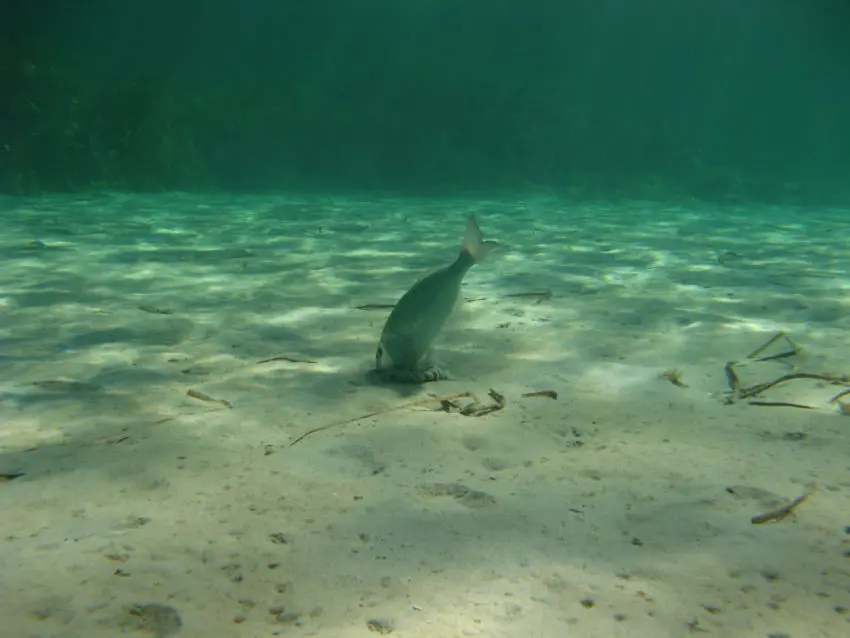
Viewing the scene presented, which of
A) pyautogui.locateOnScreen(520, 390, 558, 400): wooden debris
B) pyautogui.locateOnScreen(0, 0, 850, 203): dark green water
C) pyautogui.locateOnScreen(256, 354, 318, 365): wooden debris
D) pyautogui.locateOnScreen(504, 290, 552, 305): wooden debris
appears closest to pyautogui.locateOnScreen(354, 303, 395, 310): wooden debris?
pyautogui.locateOnScreen(504, 290, 552, 305): wooden debris

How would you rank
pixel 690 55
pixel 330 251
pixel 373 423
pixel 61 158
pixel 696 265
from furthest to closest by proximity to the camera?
pixel 690 55, pixel 61 158, pixel 330 251, pixel 696 265, pixel 373 423

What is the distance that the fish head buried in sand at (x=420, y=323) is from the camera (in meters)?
3.70

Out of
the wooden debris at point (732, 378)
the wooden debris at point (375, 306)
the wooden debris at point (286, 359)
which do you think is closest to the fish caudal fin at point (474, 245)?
the wooden debris at point (286, 359)

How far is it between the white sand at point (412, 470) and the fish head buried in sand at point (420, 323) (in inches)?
6.0

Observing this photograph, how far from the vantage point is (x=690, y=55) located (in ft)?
240

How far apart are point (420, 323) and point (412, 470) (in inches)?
47.7

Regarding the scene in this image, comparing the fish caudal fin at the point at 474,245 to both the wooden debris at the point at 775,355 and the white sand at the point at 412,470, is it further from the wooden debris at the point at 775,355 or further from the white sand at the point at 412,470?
the wooden debris at the point at 775,355

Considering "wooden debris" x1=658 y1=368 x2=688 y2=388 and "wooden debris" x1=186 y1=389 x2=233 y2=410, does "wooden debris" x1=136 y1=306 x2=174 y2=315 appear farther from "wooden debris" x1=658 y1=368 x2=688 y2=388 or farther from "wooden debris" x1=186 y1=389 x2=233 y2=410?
"wooden debris" x1=658 y1=368 x2=688 y2=388

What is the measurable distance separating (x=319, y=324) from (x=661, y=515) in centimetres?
341

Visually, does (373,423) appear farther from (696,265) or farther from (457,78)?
(457,78)

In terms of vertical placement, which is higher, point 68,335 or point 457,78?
point 457,78

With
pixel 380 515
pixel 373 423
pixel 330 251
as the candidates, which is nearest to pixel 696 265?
pixel 330 251

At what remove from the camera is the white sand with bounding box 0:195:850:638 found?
1.78m

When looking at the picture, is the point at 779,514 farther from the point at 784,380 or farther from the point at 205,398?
the point at 205,398
